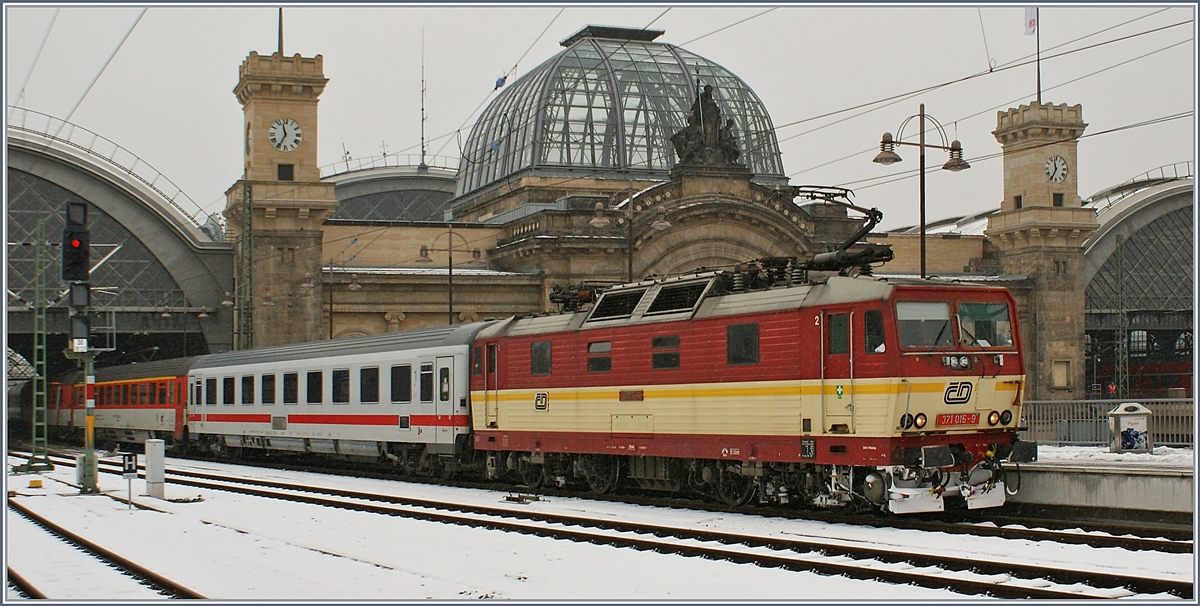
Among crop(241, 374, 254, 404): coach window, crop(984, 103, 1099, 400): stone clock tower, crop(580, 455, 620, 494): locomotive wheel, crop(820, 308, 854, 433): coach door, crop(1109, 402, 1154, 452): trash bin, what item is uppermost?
crop(984, 103, 1099, 400): stone clock tower

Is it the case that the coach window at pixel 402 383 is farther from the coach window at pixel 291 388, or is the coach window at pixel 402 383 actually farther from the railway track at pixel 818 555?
the railway track at pixel 818 555

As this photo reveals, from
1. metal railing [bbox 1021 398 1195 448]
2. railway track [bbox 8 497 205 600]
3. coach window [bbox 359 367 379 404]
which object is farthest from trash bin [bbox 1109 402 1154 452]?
railway track [bbox 8 497 205 600]

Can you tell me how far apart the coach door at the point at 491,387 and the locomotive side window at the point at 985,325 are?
37.1ft

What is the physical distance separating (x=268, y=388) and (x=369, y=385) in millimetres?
6571

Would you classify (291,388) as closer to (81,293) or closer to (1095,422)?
(81,293)

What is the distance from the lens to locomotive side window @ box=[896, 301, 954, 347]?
20.0 metres

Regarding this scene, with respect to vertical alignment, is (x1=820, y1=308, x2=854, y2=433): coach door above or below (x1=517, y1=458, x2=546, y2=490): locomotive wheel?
above

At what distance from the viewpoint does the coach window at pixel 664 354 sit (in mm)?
23688

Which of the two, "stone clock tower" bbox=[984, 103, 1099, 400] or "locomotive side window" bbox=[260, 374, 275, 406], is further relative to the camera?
"stone clock tower" bbox=[984, 103, 1099, 400]

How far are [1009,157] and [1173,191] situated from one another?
42.8 ft

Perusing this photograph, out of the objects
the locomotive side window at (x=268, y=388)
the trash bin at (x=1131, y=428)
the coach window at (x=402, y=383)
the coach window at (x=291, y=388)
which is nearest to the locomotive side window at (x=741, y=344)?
the coach window at (x=402, y=383)

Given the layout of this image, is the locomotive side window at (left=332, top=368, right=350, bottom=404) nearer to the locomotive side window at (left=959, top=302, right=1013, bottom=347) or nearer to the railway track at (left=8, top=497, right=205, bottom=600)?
the railway track at (left=8, top=497, right=205, bottom=600)

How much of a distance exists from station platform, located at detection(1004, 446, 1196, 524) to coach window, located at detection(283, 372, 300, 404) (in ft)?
69.6

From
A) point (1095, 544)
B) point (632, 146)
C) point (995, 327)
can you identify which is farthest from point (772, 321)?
point (632, 146)
